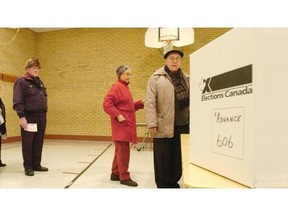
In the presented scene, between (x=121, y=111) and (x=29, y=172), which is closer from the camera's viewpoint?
(x=121, y=111)

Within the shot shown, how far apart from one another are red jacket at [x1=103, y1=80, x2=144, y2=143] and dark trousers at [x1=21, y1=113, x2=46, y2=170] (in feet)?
3.65

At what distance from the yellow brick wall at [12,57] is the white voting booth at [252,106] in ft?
21.6

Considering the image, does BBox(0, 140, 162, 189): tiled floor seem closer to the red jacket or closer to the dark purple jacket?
the red jacket

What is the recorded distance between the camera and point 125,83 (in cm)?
288

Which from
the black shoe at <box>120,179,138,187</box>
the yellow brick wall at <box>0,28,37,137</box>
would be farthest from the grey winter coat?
the yellow brick wall at <box>0,28,37,137</box>

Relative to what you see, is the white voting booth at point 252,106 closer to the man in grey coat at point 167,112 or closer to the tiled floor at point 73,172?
the man in grey coat at point 167,112

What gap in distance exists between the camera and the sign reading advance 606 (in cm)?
76

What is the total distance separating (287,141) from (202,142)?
35 centimetres

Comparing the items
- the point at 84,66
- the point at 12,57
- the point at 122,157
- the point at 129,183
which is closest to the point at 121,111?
the point at 122,157

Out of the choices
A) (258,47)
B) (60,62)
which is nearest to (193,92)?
(258,47)

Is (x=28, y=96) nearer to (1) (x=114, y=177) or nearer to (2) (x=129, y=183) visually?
(1) (x=114, y=177)

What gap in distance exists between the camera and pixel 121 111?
2773 millimetres

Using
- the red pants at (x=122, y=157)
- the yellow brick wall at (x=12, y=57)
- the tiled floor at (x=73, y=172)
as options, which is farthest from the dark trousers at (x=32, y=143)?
the yellow brick wall at (x=12, y=57)

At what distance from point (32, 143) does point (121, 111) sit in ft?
4.66
